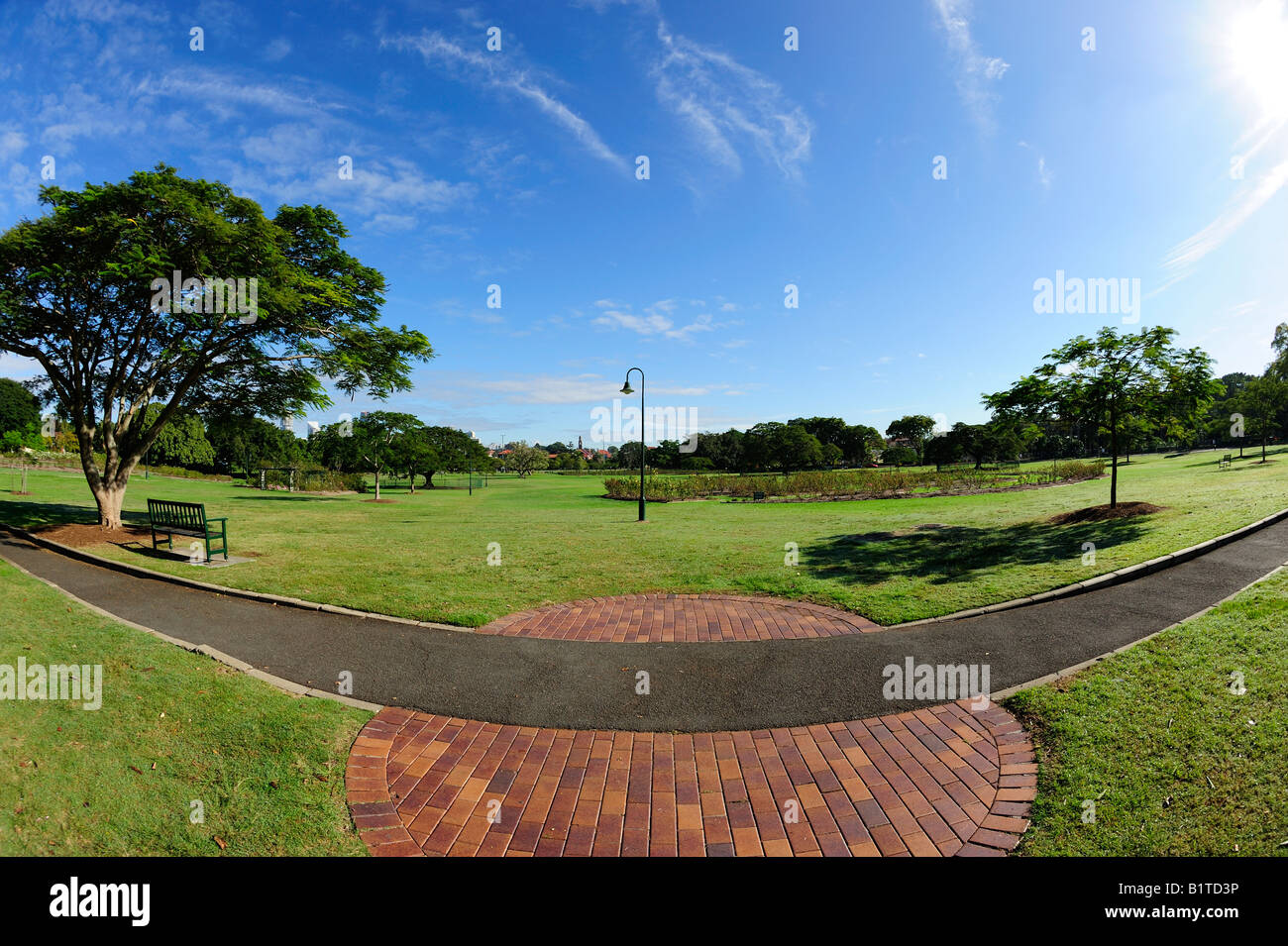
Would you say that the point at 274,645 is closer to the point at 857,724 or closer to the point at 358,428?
the point at 857,724

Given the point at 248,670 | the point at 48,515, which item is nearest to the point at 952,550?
the point at 248,670

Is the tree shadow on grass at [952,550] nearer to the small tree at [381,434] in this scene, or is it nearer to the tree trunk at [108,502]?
the tree trunk at [108,502]

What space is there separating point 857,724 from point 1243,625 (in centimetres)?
466

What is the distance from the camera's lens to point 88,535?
13125 millimetres

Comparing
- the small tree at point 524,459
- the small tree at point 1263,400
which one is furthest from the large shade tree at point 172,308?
the small tree at point 524,459

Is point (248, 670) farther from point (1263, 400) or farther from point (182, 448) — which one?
point (182, 448)

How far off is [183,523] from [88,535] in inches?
146

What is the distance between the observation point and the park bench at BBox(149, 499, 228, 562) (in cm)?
1098

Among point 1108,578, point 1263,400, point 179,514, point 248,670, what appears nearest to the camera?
point 248,670

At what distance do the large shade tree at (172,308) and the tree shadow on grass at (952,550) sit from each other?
15.1 m
